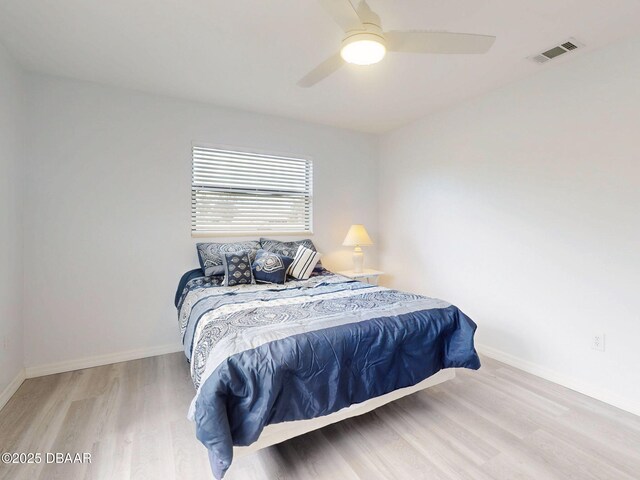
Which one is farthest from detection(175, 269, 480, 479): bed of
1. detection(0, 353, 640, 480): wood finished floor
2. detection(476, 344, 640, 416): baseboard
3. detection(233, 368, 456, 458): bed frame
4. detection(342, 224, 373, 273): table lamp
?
detection(342, 224, 373, 273): table lamp

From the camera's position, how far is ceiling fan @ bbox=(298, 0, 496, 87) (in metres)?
1.54

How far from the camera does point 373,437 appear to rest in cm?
184

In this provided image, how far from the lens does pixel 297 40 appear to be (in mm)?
2197

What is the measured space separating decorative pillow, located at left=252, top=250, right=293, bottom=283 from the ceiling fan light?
72.0 inches

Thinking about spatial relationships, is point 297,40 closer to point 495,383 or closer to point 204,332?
point 204,332

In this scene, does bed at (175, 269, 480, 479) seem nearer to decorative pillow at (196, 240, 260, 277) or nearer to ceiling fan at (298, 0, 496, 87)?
decorative pillow at (196, 240, 260, 277)

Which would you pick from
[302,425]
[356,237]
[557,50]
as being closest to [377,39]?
[557,50]

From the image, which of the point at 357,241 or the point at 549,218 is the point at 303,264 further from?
the point at 549,218

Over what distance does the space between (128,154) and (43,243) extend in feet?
3.37

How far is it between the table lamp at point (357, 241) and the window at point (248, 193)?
51cm

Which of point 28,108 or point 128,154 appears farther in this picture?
point 128,154

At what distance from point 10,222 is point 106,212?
0.64 meters

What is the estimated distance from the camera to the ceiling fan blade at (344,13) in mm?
1443

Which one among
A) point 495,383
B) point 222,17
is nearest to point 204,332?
point 222,17
